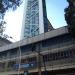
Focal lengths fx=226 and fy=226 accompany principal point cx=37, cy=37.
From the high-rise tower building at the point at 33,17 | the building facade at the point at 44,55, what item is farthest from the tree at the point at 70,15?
the high-rise tower building at the point at 33,17

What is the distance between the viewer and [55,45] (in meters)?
28.2

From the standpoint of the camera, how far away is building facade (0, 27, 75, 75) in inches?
1034

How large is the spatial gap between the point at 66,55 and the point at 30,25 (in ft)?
177

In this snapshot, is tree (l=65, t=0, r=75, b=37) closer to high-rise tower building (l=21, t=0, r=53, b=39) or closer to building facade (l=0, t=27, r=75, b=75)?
building facade (l=0, t=27, r=75, b=75)

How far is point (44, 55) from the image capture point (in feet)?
96.2

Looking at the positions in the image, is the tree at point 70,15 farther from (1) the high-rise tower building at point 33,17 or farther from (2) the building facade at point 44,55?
(1) the high-rise tower building at point 33,17

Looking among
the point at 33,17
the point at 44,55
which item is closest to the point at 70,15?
the point at 44,55

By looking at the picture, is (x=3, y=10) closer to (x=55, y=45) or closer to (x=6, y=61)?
(x=55, y=45)

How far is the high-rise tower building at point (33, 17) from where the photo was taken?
2844 inches

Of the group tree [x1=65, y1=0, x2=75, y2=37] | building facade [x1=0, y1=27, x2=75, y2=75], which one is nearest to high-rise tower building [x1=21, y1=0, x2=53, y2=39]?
building facade [x1=0, y1=27, x2=75, y2=75]

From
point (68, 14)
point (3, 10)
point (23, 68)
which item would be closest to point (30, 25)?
point (23, 68)

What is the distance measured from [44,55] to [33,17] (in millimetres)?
52357

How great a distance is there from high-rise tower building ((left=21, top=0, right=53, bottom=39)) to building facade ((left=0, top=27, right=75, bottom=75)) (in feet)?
116

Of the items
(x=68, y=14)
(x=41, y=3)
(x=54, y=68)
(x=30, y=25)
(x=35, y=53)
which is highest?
(x=41, y=3)
